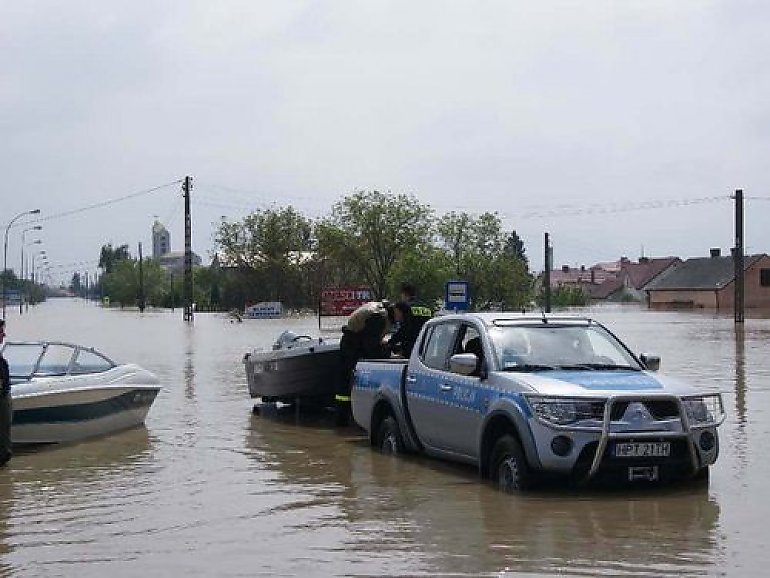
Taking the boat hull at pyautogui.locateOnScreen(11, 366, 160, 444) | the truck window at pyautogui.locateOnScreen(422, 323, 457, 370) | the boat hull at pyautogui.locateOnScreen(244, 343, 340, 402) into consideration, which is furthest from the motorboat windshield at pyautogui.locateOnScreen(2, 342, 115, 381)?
the truck window at pyautogui.locateOnScreen(422, 323, 457, 370)

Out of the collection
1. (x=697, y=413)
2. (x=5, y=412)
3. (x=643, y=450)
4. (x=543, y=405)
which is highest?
(x=543, y=405)

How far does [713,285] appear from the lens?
384ft

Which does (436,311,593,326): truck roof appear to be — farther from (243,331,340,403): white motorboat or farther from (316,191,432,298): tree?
(316,191,432,298): tree

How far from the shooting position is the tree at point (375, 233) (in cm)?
9125

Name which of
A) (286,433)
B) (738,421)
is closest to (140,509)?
(286,433)

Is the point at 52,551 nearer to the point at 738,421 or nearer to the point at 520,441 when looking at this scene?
the point at 520,441

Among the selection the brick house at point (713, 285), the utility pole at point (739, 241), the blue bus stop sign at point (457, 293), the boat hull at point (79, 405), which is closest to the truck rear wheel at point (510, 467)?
the boat hull at point (79, 405)

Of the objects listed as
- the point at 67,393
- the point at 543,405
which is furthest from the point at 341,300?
the point at 543,405

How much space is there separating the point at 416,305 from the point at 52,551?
8138 millimetres

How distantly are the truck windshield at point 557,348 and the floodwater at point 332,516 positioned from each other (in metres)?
1.19

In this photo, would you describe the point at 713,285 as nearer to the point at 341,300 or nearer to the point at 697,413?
the point at 341,300

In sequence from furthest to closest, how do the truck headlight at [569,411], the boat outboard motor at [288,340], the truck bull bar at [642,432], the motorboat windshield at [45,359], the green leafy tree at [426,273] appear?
the green leafy tree at [426,273]
the boat outboard motor at [288,340]
the motorboat windshield at [45,359]
the truck headlight at [569,411]
the truck bull bar at [642,432]

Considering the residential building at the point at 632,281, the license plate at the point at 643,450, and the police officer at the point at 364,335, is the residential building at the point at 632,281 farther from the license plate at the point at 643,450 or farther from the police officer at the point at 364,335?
the license plate at the point at 643,450

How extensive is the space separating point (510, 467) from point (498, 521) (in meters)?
1.13
